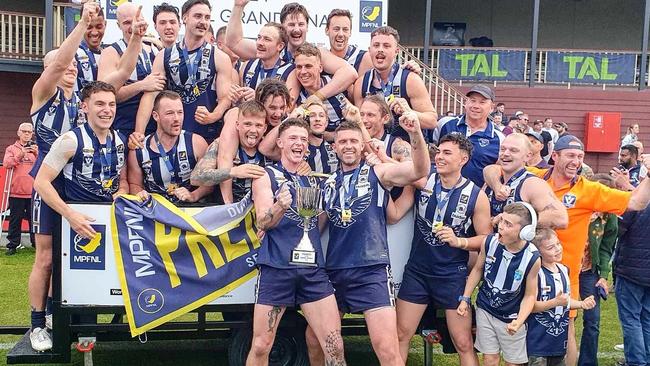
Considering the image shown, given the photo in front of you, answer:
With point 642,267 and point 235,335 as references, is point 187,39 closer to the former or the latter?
point 235,335

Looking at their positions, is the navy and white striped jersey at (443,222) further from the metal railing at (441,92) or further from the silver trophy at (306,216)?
the metal railing at (441,92)

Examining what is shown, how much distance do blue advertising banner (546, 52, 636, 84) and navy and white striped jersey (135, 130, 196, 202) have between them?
16020 millimetres

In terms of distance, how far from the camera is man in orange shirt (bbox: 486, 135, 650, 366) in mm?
4980

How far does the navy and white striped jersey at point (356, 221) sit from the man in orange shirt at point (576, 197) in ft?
3.20

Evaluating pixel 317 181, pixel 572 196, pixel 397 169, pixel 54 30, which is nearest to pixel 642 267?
pixel 572 196

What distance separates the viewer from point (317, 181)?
A: 485 centimetres

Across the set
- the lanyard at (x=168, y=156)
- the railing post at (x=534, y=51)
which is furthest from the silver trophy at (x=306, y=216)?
the railing post at (x=534, y=51)

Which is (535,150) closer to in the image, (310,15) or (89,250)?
(89,250)

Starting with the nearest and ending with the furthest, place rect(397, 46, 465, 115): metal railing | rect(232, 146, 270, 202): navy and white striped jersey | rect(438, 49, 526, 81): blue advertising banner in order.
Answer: rect(232, 146, 270, 202): navy and white striped jersey, rect(397, 46, 465, 115): metal railing, rect(438, 49, 526, 81): blue advertising banner

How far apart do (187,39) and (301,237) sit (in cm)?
206

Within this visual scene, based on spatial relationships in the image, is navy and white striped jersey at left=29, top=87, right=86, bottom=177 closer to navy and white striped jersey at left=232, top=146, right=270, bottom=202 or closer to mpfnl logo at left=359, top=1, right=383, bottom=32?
navy and white striped jersey at left=232, top=146, right=270, bottom=202

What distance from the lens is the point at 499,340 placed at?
4742mm

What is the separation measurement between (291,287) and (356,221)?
2.05 ft

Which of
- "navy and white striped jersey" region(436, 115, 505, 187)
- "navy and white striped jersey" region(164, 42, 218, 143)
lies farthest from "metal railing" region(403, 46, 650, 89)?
"navy and white striped jersey" region(164, 42, 218, 143)
